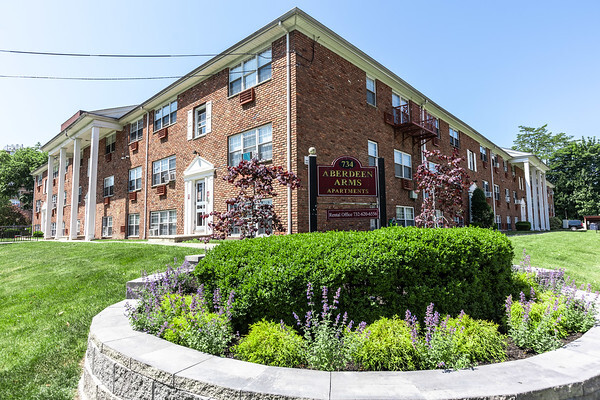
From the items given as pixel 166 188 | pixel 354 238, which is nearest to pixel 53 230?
pixel 166 188

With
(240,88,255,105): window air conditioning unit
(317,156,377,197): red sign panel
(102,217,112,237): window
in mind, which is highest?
(240,88,255,105): window air conditioning unit

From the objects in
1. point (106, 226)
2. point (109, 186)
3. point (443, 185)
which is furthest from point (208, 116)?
point (106, 226)

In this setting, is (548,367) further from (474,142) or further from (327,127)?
(474,142)

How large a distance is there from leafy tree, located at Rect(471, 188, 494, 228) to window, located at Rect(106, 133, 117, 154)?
2380cm

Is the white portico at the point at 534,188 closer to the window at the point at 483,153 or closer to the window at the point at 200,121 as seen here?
the window at the point at 483,153

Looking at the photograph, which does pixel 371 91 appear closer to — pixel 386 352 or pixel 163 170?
pixel 163 170

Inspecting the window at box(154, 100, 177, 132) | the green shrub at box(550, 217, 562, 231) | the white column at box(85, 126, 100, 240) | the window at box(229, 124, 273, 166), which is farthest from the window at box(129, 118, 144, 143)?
the green shrub at box(550, 217, 562, 231)

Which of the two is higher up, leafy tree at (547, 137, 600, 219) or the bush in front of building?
leafy tree at (547, 137, 600, 219)

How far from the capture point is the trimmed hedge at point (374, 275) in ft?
9.93

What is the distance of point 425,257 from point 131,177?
19351mm

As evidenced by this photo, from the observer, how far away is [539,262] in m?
8.00

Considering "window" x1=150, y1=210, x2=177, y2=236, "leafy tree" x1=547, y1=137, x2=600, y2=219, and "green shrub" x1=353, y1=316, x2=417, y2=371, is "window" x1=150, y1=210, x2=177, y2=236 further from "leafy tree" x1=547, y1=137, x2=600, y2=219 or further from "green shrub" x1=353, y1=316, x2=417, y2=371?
"leafy tree" x1=547, y1=137, x2=600, y2=219

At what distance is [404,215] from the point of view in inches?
613

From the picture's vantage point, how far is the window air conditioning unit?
491 inches
